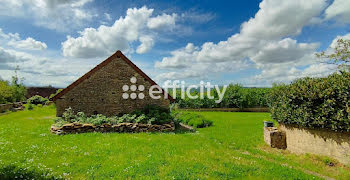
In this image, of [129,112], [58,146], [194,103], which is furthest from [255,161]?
[194,103]

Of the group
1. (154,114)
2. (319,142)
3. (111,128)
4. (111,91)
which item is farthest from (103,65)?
(319,142)

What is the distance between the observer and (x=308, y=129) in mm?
8414

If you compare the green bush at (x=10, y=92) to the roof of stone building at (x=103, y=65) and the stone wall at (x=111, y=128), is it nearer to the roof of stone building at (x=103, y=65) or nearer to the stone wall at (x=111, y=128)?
the roof of stone building at (x=103, y=65)

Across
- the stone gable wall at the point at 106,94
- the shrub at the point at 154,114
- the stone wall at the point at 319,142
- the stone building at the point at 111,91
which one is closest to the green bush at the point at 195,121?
the shrub at the point at 154,114

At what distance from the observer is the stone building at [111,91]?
563 inches

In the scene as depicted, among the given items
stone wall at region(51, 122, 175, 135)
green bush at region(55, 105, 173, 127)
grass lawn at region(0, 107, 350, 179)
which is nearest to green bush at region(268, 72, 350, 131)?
grass lawn at region(0, 107, 350, 179)

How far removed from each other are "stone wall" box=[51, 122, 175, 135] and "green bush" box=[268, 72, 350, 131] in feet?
25.8

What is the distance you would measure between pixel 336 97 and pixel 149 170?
25.2ft

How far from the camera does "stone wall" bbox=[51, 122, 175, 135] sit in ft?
37.5

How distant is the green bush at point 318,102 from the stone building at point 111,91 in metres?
9.64

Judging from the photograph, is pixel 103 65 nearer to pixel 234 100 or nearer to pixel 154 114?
pixel 154 114

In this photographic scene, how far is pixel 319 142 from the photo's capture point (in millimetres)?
7906

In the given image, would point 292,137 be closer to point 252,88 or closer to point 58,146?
point 58,146

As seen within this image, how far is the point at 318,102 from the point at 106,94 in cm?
1389
